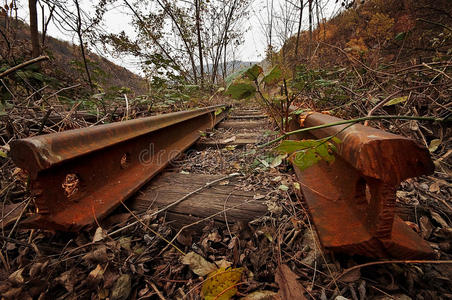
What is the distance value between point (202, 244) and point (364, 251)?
0.55m

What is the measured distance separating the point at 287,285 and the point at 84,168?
93cm

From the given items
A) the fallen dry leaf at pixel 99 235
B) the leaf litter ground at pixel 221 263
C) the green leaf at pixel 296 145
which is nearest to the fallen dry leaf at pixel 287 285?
the leaf litter ground at pixel 221 263

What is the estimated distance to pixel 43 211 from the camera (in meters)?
0.71

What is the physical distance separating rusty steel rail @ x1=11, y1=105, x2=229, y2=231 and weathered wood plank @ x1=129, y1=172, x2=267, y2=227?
85 mm

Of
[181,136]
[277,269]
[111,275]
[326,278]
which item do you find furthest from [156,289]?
[181,136]

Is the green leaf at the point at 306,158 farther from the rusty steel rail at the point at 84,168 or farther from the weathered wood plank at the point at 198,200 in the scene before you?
the rusty steel rail at the point at 84,168

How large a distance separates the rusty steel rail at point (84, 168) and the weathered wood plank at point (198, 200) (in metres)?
0.08

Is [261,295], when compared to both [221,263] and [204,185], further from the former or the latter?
[204,185]

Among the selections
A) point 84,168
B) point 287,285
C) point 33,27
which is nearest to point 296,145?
point 287,285

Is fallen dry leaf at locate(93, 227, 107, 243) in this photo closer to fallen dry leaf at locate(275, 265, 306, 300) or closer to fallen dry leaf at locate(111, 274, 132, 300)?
fallen dry leaf at locate(111, 274, 132, 300)

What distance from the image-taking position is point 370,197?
1.90ft

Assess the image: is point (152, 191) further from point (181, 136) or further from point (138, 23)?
point (138, 23)

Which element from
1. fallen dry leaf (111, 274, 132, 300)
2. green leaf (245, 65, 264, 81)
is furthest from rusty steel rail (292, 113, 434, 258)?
fallen dry leaf (111, 274, 132, 300)

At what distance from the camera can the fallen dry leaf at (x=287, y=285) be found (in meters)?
0.58
